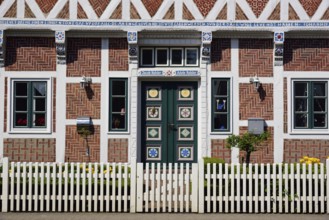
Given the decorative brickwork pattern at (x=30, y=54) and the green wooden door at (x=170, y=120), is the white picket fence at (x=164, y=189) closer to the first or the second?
the green wooden door at (x=170, y=120)

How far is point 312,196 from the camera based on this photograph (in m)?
8.75

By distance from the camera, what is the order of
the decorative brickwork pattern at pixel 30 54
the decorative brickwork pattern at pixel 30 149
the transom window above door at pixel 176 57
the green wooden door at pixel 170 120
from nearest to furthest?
the decorative brickwork pattern at pixel 30 149
the decorative brickwork pattern at pixel 30 54
the transom window above door at pixel 176 57
the green wooden door at pixel 170 120

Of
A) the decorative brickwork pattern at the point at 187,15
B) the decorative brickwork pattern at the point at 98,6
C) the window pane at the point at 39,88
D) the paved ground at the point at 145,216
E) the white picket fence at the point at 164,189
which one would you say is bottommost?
the paved ground at the point at 145,216

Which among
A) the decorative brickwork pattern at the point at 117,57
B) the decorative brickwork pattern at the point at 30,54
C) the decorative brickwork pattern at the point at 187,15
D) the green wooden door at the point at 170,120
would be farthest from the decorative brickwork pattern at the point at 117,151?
the decorative brickwork pattern at the point at 187,15

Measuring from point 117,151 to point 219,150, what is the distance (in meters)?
2.93

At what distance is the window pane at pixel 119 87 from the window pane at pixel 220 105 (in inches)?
107

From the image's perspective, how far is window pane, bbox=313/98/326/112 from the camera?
13.7 metres

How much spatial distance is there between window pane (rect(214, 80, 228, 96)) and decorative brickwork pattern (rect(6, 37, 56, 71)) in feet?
15.5

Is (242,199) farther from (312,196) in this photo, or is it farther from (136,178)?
(136,178)

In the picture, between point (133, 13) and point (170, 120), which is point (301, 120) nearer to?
point (170, 120)

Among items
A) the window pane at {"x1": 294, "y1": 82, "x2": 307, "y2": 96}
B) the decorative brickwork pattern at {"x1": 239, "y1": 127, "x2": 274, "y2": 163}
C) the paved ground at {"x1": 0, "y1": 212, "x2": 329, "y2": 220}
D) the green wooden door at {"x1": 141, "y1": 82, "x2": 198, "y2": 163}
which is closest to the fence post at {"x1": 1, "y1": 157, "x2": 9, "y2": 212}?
the paved ground at {"x1": 0, "y1": 212, "x2": 329, "y2": 220}

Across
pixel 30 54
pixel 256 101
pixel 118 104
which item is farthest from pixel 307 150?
pixel 30 54

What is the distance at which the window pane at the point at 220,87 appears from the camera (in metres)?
13.7

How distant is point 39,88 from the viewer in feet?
45.0
